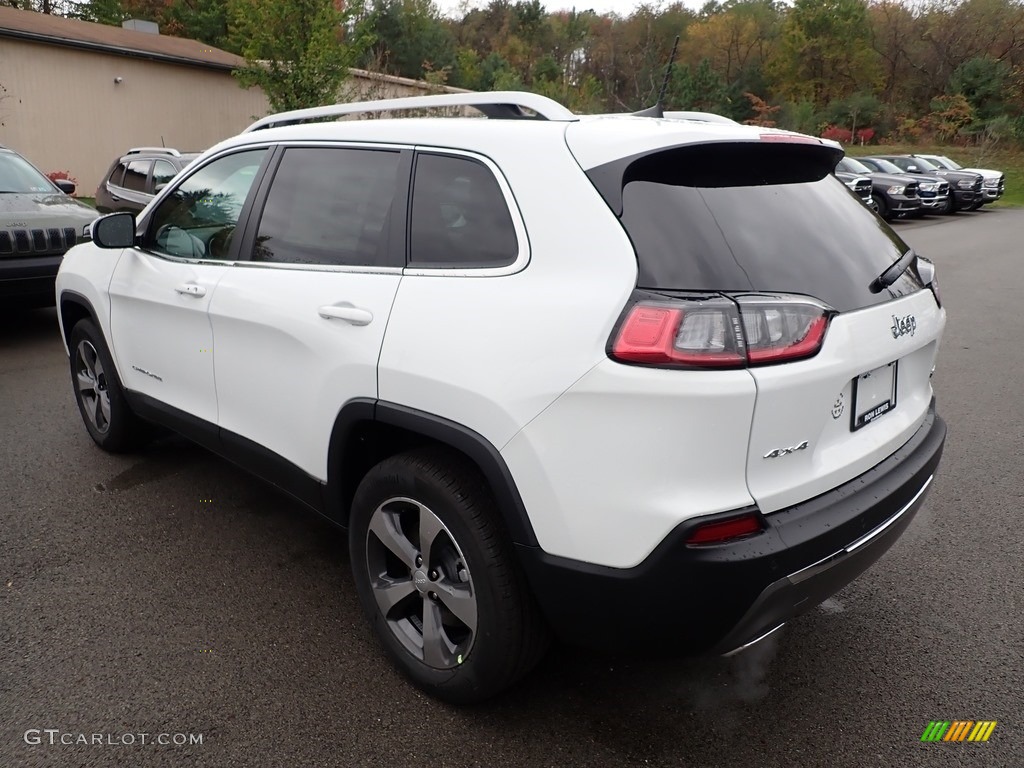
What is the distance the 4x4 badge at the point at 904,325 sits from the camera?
2.39 meters

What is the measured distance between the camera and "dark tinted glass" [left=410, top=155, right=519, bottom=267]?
7.73ft

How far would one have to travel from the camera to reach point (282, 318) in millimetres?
2895

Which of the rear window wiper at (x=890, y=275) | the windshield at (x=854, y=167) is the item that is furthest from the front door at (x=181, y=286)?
the windshield at (x=854, y=167)

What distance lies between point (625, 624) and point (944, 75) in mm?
68620

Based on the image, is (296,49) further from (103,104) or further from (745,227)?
(745,227)

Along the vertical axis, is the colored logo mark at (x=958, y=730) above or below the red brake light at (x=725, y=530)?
below

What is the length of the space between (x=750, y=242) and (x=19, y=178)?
323 inches

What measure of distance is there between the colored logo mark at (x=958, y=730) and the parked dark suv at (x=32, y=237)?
6.74 m

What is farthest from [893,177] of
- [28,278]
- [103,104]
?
[28,278]

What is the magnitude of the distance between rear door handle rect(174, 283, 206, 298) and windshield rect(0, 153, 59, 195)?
5446 millimetres

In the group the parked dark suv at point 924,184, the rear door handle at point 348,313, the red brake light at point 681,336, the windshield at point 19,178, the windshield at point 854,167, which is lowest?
the parked dark suv at point 924,184

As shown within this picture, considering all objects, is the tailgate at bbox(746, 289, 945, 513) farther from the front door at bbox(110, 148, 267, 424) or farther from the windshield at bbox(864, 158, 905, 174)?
the windshield at bbox(864, 158, 905, 174)

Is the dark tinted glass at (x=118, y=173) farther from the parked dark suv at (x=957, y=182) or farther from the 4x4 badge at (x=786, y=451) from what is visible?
the parked dark suv at (x=957, y=182)

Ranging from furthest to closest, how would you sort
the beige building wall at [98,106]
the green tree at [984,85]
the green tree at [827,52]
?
the green tree at [827,52] < the green tree at [984,85] < the beige building wall at [98,106]
